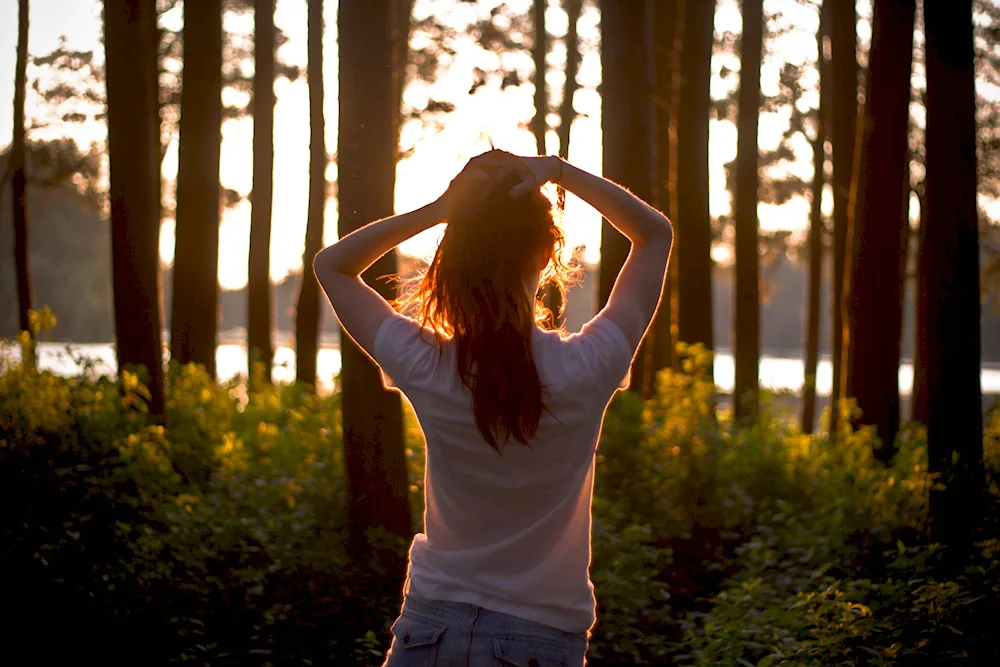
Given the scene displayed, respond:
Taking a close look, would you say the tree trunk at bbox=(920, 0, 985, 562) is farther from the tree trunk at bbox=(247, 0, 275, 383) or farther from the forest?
the tree trunk at bbox=(247, 0, 275, 383)

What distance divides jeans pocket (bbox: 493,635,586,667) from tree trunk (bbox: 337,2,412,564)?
201 inches

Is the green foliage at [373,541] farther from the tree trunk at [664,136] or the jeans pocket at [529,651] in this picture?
the tree trunk at [664,136]

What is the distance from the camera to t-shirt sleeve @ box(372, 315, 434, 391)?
7.06 feet

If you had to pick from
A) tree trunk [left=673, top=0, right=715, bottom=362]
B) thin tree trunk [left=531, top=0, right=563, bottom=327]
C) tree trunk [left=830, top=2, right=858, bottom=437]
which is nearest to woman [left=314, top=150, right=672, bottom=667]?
tree trunk [left=673, top=0, right=715, bottom=362]

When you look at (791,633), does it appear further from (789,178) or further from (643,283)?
(789,178)

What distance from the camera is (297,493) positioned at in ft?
29.1

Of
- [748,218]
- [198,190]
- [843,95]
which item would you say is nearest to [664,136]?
[748,218]

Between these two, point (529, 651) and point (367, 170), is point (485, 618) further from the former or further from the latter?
point (367, 170)

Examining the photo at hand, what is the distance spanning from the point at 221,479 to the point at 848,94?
13.1 metres

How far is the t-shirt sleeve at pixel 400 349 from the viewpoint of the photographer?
2152mm

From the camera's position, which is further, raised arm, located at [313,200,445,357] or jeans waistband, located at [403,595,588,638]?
raised arm, located at [313,200,445,357]

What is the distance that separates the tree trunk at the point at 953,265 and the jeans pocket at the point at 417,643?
6.14 metres

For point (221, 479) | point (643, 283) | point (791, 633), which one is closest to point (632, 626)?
point (791, 633)

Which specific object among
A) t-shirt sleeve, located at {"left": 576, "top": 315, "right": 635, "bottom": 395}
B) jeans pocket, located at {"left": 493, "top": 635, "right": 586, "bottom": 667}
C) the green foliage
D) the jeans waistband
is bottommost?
the green foliage
